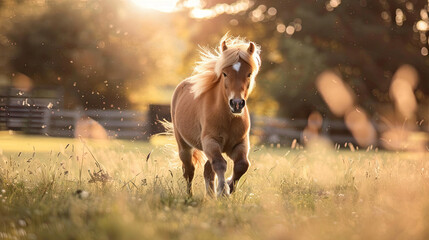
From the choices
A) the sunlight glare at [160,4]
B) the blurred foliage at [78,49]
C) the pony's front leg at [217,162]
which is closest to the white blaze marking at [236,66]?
the pony's front leg at [217,162]

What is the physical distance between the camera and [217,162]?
6727 mm

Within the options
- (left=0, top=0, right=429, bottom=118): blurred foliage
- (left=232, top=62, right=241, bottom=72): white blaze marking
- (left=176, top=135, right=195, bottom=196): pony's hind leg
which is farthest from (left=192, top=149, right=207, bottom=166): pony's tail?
(left=0, top=0, right=429, bottom=118): blurred foliage

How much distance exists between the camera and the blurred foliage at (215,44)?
23.6 metres

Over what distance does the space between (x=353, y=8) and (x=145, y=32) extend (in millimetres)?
14403

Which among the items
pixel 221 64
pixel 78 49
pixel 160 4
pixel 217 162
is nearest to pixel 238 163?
pixel 217 162

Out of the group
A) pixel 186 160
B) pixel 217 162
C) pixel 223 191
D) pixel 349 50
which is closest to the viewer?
pixel 223 191

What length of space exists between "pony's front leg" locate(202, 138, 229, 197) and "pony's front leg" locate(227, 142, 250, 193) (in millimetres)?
195

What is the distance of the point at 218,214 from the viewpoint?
545cm

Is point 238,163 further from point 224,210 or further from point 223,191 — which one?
point 224,210

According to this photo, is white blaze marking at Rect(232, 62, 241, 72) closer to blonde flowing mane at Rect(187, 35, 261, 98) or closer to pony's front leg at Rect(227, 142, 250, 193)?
blonde flowing mane at Rect(187, 35, 261, 98)

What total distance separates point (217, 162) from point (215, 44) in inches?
871

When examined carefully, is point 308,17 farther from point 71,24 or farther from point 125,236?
point 125,236

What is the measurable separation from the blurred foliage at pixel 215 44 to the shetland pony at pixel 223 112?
13386 mm

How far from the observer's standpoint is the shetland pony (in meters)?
6.65
